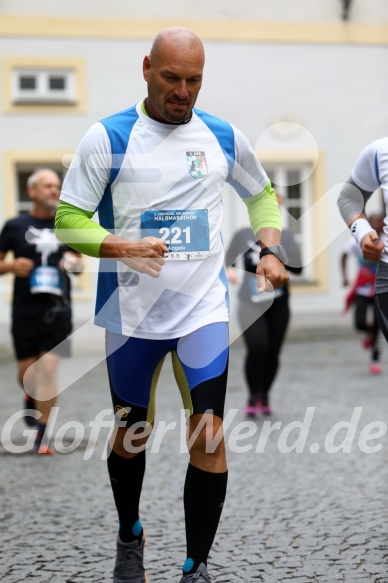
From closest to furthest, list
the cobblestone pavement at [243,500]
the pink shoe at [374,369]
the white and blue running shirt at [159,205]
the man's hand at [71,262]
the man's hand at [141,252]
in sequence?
the man's hand at [141,252] < the white and blue running shirt at [159,205] < the cobblestone pavement at [243,500] < the man's hand at [71,262] < the pink shoe at [374,369]

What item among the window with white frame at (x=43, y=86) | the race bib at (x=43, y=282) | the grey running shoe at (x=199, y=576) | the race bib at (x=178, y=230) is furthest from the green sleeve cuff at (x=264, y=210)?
the window with white frame at (x=43, y=86)

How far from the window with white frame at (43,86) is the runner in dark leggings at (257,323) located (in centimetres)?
1024

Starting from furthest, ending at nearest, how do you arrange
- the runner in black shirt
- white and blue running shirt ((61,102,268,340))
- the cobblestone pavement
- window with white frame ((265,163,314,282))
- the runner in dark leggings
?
window with white frame ((265,163,314,282))
the runner in dark leggings
the runner in black shirt
the cobblestone pavement
white and blue running shirt ((61,102,268,340))

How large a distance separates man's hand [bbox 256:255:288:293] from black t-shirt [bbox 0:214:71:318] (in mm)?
4196

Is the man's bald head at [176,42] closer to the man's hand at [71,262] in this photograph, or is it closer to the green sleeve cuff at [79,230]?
the green sleeve cuff at [79,230]

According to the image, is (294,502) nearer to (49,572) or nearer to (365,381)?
(49,572)

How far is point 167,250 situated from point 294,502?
8.14 ft

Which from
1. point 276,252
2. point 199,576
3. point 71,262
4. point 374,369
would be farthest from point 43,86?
point 199,576

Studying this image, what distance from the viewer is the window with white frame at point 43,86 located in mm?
19250

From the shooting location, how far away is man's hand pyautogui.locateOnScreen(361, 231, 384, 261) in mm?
4762

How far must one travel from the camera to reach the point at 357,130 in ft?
67.4

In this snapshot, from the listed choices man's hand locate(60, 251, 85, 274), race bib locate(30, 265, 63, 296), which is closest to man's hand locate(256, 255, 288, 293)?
man's hand locate(60, 251, 85, 274)

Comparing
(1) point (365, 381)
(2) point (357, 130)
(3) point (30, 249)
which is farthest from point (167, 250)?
(2) point (357, 130)

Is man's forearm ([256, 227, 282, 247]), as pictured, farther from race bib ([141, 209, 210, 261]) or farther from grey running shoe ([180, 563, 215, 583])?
grey running shoe ([180, 563, 215, 583])
